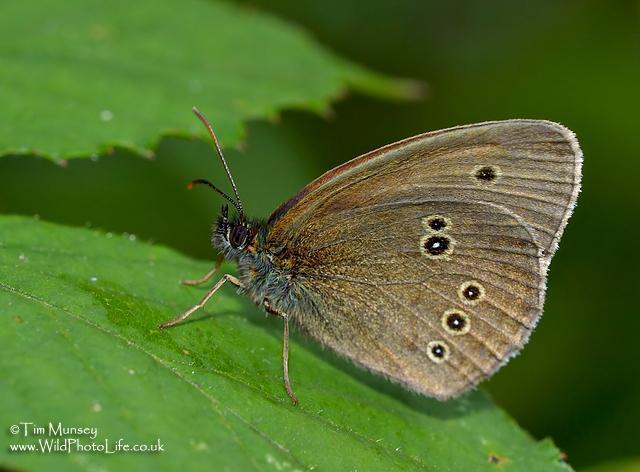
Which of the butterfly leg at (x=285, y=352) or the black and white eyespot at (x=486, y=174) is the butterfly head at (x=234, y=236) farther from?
the black and white eyespot at (x=486, y=174)

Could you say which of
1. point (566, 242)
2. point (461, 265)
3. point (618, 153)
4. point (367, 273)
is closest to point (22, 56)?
point (367, 273)

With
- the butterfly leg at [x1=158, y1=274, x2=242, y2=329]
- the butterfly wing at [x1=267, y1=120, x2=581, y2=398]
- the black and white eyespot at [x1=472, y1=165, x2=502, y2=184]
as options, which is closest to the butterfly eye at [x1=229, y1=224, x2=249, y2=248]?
the butterfly wing at [x1=267, y1=120, x2=581, y2=398]

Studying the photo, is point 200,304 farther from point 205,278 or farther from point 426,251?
point 426,251

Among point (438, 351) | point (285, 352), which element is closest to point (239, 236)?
point (285, 352)

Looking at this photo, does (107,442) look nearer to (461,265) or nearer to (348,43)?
(461,265)

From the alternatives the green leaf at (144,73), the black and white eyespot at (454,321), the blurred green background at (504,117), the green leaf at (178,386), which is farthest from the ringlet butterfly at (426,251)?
the blurred green background at (504,117)

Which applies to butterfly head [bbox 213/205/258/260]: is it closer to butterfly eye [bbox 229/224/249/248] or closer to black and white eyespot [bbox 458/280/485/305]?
butterfly eye [bbox 229/224/249/248]
